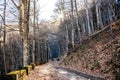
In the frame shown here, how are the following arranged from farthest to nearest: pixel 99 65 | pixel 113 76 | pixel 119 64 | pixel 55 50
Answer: pixel 55 50 < pixel 99 65 < pixel 119 64 < pixel 113 76

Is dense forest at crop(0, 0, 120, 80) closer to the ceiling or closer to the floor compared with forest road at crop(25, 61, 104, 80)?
closer to the ceiling

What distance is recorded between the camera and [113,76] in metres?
10.8

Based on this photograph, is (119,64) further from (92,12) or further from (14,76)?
(92,12)

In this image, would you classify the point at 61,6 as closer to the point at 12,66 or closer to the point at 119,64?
the point at 119,64

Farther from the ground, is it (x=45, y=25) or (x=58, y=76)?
(x=45, y=25)

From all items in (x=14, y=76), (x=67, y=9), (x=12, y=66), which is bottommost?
(x=12, y=66)

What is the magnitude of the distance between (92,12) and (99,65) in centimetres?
4166

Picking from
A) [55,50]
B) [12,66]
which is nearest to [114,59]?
[12,66]

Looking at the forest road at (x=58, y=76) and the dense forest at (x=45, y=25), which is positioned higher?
the dense forest at (x=45, y=25)

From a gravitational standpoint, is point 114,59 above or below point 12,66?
above

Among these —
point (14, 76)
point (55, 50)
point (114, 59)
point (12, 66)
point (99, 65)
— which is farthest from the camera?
point (55, 50)

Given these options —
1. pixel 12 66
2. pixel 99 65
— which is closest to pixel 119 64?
pixel 99 65

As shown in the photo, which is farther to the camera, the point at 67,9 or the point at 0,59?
the point at 0,59

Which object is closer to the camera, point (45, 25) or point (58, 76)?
point (58, 76)
